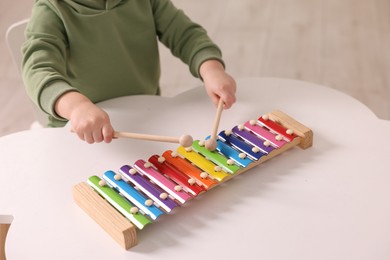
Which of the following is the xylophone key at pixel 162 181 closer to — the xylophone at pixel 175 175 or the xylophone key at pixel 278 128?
the xylophone at pixel 175 175

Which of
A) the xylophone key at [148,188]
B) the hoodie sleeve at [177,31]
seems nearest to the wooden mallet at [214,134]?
the xylophone key at [148,188]

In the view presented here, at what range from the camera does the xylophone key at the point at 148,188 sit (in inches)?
31.6

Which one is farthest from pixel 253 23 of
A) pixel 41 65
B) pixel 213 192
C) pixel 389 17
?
pixel 213 192

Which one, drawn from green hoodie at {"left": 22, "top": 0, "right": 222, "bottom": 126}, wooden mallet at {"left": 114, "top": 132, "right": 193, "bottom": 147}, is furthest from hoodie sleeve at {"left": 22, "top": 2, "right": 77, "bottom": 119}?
wooden mallet at {"left": 114, "top": 132, "right": 193, "bottom": 147}

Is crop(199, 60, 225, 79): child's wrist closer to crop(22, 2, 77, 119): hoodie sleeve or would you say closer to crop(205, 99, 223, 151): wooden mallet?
crop(205, 99, 223, 151): wooden mallet

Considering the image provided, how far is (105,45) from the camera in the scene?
1.21 metres

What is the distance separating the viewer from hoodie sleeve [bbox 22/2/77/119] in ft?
3.29

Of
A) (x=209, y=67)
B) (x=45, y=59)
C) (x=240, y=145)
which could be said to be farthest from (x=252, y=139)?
(x=45, y=59)

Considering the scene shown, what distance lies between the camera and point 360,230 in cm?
77

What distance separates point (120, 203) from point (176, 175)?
10 centimetres

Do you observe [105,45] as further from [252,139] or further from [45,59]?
[252,139]

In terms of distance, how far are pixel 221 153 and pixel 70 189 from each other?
0.79ft

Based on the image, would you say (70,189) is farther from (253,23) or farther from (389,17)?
(389,17)

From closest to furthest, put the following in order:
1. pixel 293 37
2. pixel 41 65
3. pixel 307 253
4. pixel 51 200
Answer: pixel 307 253, pixel 51 200, pixel 41 65, pixel 293 37
